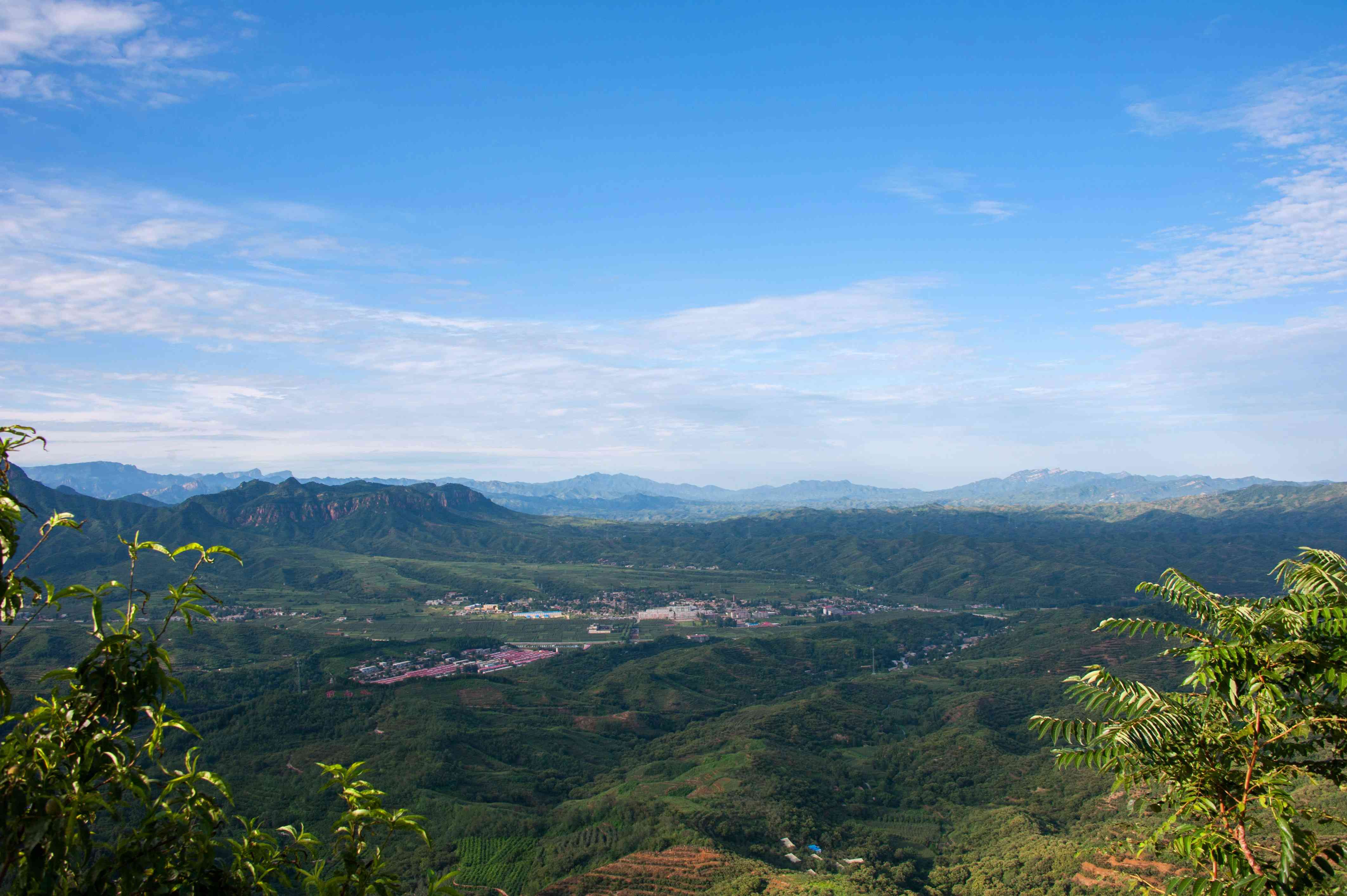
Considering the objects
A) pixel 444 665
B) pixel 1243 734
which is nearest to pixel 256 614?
pixel 444 665

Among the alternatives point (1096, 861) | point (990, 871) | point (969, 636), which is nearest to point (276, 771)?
point (990, 871)

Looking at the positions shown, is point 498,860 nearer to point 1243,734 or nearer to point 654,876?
point 654,876

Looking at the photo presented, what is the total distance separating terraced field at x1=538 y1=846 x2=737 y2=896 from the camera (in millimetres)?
46219

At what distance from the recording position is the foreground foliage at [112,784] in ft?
16.8

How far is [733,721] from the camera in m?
94.1

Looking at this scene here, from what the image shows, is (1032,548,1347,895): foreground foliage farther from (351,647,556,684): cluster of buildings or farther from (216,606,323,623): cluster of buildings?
(216,606,323,623): cluster of buildings

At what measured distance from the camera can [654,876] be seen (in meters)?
48.3

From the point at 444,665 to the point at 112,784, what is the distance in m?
128

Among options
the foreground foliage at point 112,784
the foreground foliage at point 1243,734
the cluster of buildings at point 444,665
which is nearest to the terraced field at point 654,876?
the foreground foliage at point 1243,734

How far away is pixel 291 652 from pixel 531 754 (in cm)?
7011

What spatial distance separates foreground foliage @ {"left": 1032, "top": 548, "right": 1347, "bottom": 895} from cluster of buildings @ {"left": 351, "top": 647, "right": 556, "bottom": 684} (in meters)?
102

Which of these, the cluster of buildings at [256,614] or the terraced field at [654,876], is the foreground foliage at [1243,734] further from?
the cluster of buildings at [256,614]

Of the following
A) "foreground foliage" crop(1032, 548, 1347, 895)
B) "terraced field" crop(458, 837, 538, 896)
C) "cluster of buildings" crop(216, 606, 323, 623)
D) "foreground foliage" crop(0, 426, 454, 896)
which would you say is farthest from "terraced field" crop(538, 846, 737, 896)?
"cluster of buildings" crop(216, 606, 323, 623)

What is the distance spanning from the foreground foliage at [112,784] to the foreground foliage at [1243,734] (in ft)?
23.6
